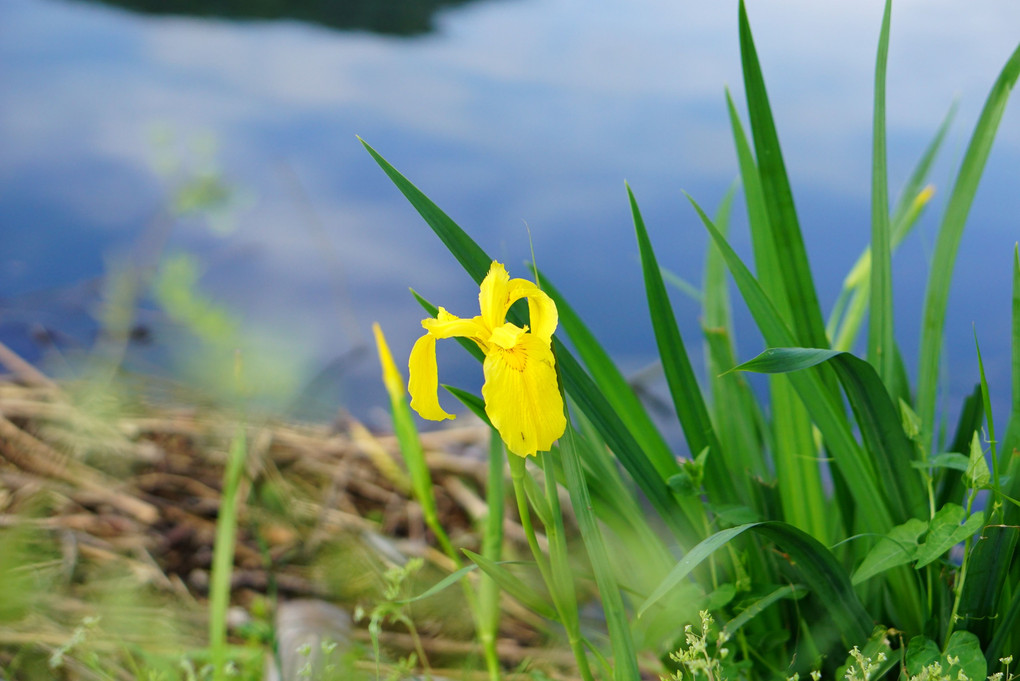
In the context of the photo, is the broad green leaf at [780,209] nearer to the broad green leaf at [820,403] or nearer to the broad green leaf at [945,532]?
the broad green leaf at [820,403]

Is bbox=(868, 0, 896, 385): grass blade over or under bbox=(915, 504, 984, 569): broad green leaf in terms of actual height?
over

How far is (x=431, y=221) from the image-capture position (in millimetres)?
750

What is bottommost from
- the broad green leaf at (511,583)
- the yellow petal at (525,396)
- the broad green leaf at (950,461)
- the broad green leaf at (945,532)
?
the broad green leaf at (511,583)

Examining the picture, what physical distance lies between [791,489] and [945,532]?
0.95 feet

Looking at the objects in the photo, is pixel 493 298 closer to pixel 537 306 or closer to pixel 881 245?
pixel 537 306

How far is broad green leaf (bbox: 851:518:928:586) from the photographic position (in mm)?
708

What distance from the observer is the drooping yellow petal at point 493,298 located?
0.60 metres

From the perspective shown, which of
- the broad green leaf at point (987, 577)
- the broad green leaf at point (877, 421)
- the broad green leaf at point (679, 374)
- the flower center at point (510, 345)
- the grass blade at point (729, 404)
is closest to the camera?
the flower center at point (510, 345)

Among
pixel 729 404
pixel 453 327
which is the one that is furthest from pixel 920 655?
pixel 453 327

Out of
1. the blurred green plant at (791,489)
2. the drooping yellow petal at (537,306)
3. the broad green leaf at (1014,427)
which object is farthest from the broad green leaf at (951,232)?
the drooping yellow petal at (537,306)

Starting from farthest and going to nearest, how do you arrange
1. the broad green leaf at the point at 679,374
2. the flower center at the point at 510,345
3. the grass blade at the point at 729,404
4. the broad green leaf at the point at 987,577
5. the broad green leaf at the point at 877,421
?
the grass blade at the point at 729,404 < the broad green leaf at the point at 679,374 < the broad green leaf at the point at 987,577 < the broad green leaf at the point at 877,421 < the flower center at the point at 510,345

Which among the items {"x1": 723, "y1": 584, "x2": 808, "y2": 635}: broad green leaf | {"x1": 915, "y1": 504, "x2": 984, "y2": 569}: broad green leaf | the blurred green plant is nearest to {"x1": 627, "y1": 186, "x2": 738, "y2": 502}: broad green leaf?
the blurred green plant

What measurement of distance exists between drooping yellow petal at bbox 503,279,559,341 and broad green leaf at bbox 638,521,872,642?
23cm

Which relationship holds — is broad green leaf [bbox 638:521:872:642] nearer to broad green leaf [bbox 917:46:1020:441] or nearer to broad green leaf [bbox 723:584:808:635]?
broad green leaf [bbox 723:584:808:635]
